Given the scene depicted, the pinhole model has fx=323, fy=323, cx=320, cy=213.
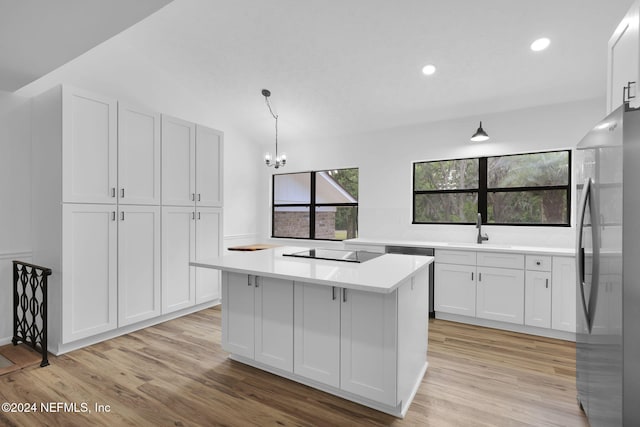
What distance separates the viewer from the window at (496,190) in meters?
3.76

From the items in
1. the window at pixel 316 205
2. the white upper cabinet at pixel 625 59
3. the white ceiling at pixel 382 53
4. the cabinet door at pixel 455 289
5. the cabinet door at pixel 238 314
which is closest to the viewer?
the white upper cabinet at pixel 625 59

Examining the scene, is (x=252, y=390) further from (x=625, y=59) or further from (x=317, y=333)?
(x=625, y=59)

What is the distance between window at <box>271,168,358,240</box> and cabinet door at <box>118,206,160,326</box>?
2.54m

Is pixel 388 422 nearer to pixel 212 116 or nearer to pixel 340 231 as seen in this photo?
pixel 340 231

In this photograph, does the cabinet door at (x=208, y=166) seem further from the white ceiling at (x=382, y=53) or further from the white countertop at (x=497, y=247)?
the white countertop at (x=497, y=247)

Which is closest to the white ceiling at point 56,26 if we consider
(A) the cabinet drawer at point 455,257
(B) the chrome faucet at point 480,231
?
(A) the cabinet drawer at point 455,257

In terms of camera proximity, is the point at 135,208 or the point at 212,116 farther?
the point at 212,116

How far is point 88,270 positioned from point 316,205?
336cm

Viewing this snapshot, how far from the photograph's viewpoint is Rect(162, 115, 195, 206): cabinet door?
3.61 m

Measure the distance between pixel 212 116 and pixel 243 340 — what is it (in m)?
3.51

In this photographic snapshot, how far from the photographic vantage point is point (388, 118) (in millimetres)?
4477

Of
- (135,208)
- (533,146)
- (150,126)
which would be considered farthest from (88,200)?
(533,146)

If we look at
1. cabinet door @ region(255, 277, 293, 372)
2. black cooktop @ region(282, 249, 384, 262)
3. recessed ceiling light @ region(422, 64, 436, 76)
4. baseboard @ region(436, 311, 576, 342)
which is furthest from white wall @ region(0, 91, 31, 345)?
baseboard @ region(436, 311, 576, 342)

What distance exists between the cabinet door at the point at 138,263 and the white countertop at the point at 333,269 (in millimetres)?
1270
